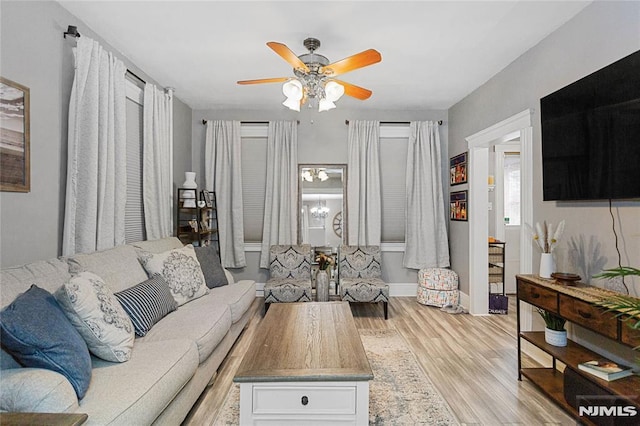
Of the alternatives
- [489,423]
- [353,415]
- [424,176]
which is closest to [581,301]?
[489,423]

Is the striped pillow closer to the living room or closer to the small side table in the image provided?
the living room

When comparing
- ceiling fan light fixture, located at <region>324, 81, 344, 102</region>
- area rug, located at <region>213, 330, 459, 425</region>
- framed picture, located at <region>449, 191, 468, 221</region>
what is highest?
ceiling fan light fixture, located at <region>324, 81, 344, 102</region>

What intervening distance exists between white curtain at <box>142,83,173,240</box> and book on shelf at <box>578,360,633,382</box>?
149 inches

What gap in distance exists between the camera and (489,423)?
2.11 metres

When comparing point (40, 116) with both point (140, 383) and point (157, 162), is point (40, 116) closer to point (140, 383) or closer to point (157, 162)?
point (157, 162)

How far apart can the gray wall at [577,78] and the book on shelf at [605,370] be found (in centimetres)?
48

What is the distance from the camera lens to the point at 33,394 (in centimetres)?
130

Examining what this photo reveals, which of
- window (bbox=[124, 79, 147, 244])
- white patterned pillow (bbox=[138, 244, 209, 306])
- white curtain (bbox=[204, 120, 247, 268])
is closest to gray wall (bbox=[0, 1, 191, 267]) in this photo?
white patterned pillow (bbox=[138, 244, 209, 306])

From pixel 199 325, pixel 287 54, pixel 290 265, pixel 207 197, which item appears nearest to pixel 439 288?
pixel 290 265

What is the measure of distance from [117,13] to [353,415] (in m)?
3.20

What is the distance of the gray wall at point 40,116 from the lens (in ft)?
6.87

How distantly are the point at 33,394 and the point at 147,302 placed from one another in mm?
1031

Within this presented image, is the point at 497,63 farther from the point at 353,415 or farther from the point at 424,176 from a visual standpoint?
the point at 353,415

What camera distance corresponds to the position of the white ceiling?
255cm
